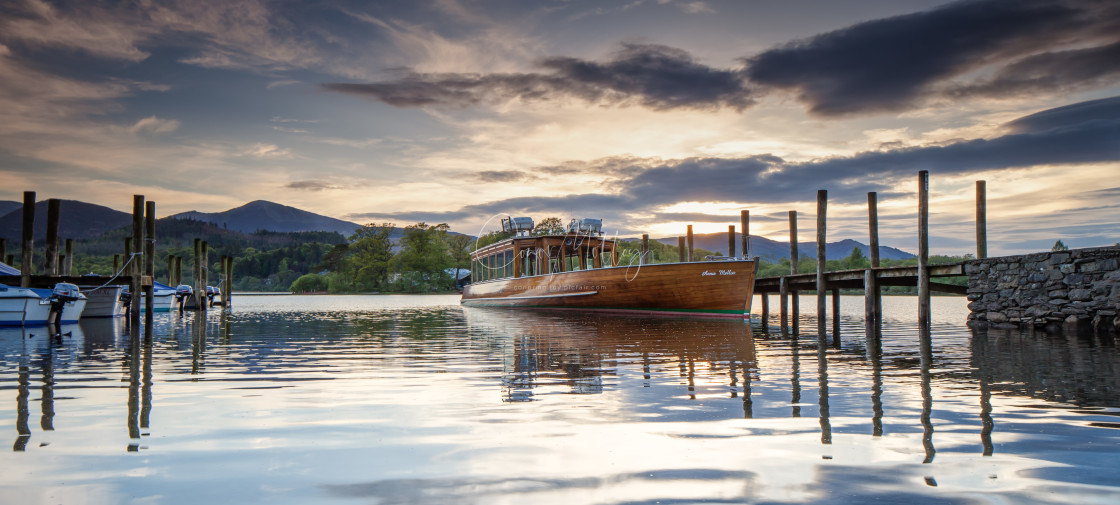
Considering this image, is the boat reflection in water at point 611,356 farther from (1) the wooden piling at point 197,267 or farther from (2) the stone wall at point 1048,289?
(1) the wooden piling at point 197,267

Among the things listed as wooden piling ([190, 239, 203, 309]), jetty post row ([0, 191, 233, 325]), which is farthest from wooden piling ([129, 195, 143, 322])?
wooden piling ([190, 239, 203, 309])

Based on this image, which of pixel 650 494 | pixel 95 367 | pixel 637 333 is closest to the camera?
pixel 650 494

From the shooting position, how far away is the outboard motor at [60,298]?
17734 mm

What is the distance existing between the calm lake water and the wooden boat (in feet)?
35.6

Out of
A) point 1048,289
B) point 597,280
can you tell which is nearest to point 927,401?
point 1048,289

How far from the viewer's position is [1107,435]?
4.72 meters

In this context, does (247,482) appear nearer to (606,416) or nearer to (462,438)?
(462,438)

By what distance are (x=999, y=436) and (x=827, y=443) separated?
4.10 ft

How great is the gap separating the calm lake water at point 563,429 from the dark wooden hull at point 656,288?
416 inches

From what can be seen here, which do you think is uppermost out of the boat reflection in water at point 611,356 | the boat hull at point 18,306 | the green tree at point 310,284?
the green tree at point 310,284

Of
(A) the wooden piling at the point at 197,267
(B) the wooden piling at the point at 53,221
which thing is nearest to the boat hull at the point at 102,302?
(B) the wooden piling at the point at 53,221

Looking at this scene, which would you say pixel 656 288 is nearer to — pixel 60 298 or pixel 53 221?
pixel 60 298

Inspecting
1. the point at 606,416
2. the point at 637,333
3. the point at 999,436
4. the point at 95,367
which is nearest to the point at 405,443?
the point at 606,416

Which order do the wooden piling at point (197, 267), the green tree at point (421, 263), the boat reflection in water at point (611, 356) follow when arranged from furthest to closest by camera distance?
1. the green tree at point (421, 263)
2. the wooden piling at point (197, 267)
3. the boat reflection in water at point (611, 356)
